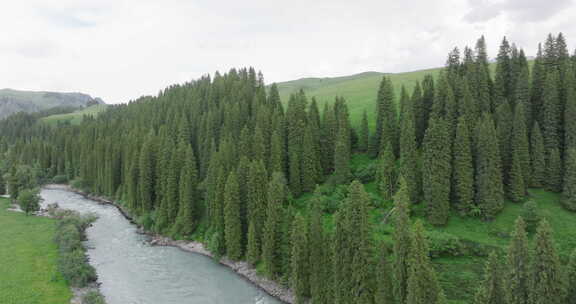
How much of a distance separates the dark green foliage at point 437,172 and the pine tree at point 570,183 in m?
15.5

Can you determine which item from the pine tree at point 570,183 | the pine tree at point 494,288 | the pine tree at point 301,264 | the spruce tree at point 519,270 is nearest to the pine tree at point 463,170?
the pine tree at point 570,183

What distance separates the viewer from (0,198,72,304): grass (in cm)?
4166

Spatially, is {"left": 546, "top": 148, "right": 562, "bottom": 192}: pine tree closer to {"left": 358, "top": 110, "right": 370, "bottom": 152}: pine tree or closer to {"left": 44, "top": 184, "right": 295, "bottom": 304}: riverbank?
{"left": 358, "top": 110, "right": 370, "bottom": 152}: pine tree

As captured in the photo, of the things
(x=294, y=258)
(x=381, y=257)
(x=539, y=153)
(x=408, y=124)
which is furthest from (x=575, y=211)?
(x=294, y=258)

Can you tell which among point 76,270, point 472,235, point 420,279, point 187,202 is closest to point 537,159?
point 472,235

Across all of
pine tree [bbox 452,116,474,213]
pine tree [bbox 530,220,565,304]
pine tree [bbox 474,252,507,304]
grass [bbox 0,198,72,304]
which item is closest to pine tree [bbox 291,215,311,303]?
pine tree [bbox 474,252,507,304]

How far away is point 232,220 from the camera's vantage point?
2215 inches

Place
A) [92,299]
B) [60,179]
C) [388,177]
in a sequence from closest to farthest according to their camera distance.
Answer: [92,299]
[388,177]
[60,179]

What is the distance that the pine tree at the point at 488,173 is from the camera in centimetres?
5194

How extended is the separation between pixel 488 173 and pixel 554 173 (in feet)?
34.9

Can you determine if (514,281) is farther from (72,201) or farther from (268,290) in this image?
(72,201)

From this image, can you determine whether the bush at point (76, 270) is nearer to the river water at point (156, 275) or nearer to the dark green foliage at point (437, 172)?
the river water at point (156, 275)

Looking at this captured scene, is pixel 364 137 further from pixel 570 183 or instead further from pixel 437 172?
pixel 570 183

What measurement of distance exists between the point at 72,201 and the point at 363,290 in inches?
3782
